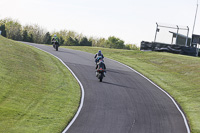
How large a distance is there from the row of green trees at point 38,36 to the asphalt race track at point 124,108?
54208mm

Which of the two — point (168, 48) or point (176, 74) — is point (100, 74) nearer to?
point (176, 74)

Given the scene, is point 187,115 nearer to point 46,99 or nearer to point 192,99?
point 192,99

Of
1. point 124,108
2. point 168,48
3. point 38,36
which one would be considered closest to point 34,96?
point 124,108

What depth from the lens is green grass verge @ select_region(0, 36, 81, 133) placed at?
46.7 feet

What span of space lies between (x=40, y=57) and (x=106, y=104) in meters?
14.9

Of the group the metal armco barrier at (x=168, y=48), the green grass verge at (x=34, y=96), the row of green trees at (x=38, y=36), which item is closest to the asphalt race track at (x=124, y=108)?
the green grass verge at (x=34, y=96)

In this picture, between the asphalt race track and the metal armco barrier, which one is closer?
the asphalt race track

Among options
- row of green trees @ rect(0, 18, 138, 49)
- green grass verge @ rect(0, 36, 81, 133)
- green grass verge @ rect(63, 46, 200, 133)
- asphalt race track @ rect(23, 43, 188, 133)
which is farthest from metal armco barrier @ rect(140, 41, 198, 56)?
row of green trees @ rect(0, 18, 138, 49)

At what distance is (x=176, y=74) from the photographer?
31188mm

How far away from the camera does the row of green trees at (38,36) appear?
3169 inches

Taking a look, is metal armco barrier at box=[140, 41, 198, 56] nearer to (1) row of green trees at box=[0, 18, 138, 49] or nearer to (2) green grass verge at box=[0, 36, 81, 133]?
(2) green grass verge at box=[0, 36, 81, 133]

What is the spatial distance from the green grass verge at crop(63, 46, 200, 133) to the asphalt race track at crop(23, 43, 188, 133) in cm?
87

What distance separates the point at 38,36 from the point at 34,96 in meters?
78.1

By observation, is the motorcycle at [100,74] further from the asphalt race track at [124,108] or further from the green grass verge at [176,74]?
the green grass verge at [176,74]
